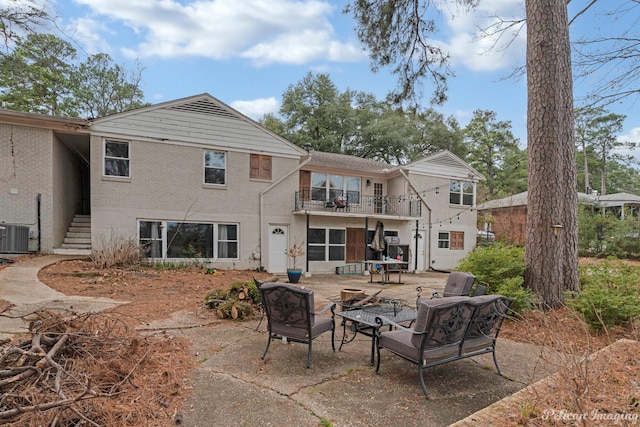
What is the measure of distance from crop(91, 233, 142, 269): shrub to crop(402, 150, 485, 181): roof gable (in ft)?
38.9

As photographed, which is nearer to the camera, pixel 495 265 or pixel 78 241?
pixel 495 265

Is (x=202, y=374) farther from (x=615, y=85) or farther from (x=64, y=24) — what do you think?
(x=615, y=85)

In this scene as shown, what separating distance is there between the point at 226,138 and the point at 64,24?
24.2ft

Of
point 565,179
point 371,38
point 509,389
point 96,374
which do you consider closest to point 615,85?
point 565,179

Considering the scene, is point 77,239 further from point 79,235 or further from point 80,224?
point 80,224

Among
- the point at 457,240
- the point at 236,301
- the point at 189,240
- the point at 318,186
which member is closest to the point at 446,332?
the point at 236,301

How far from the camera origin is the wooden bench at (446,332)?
10.3 ft

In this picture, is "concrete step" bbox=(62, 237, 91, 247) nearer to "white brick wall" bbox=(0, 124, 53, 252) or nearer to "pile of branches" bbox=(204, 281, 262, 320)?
"white brick wall" bbox=(0, 124, 53, 252)

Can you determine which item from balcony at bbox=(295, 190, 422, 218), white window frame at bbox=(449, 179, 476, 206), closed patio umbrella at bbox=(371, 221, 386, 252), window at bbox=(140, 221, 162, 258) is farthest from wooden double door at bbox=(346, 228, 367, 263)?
window at bbox=(140, 221, 162, 258)

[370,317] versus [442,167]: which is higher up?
[442,167]

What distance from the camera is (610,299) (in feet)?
15.2

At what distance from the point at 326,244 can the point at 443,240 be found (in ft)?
21.5

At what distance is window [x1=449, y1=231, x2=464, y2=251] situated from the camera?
55.8 ft

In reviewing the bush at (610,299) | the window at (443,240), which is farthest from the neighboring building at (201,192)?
the bush at (610,299)
